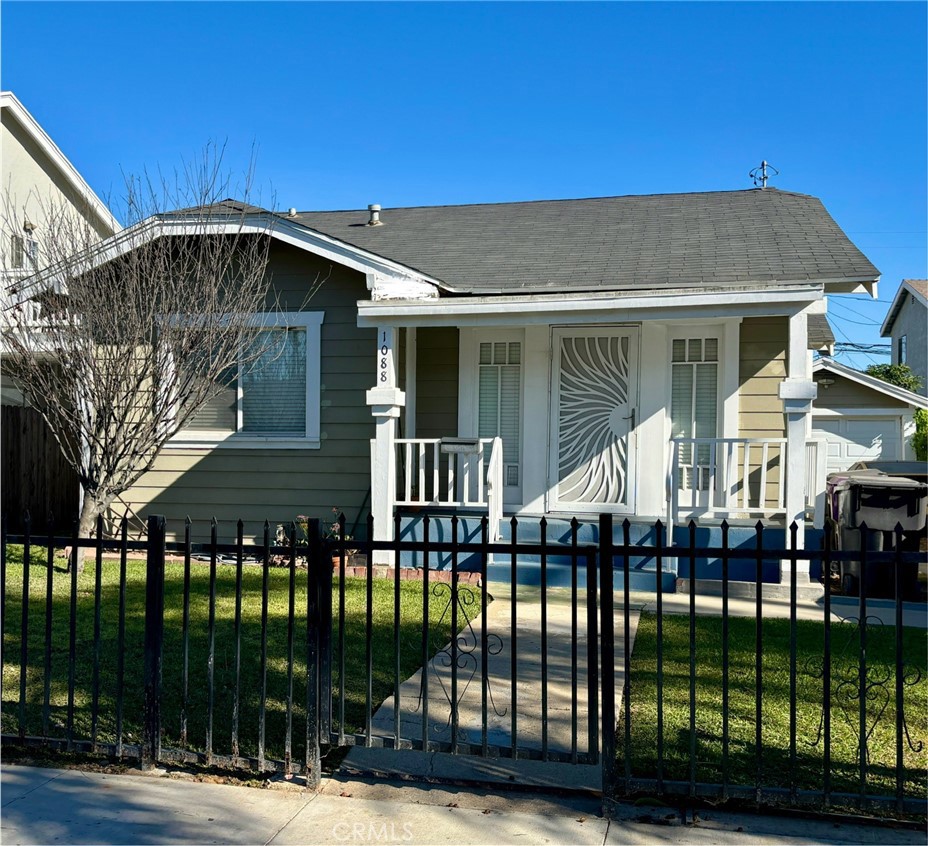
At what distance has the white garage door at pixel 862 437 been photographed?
19688 millimetres

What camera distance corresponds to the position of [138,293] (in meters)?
8.85

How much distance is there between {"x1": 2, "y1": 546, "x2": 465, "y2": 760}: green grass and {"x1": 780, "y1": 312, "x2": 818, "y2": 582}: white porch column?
365 centimetres

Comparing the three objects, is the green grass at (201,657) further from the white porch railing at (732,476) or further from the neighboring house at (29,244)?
the neighboring house at (29,244)

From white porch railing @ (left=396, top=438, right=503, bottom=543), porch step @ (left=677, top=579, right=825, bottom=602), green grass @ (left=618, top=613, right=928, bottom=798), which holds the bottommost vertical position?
green grass @ (left=618, top=613, right=928, bottom=798)


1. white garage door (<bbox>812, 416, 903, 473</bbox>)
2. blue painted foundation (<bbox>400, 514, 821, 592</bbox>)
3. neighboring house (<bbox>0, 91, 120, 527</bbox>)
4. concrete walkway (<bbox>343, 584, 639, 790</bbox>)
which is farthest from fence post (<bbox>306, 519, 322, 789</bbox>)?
white garage door (<bbox>812, 416, 903, 473</bbox>)

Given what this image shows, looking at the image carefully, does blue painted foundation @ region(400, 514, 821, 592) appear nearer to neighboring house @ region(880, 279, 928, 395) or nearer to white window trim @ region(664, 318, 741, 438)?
white window trim @ region(664, 318, 741, 438)

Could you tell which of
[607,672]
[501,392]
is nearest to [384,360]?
[501,392]

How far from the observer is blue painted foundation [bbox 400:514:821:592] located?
29.9 ft

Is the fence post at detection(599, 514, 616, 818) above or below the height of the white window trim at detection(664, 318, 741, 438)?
below

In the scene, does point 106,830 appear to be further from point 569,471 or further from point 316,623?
point 569,471

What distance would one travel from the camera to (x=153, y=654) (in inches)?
173

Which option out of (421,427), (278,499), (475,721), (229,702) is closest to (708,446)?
(421,427)

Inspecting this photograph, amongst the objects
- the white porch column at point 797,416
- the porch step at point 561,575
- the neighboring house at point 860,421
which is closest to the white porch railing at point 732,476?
the white porch column at point 797,416

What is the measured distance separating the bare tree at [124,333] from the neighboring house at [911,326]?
958 inches
